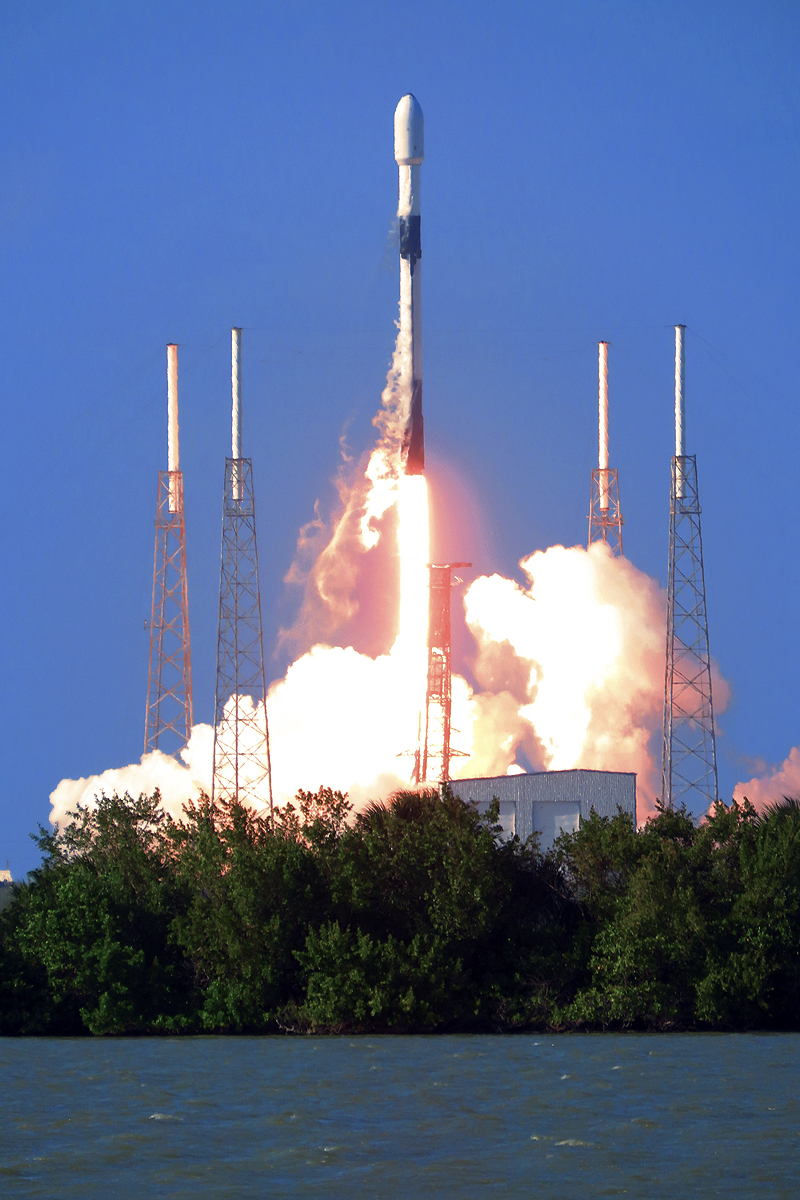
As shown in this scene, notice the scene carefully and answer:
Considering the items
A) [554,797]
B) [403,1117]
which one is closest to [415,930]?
[403,1117]

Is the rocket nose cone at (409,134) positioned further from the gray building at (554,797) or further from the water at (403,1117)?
the water at (403,1117)

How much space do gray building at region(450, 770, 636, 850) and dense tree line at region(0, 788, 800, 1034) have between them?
16.7 m

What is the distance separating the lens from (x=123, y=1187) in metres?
23.2

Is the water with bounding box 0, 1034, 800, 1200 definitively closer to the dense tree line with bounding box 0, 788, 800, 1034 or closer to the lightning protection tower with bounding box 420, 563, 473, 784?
the dense tree line with bounding box 0, 788, 800, 1034

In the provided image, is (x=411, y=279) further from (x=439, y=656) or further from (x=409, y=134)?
(x=439, y=656)

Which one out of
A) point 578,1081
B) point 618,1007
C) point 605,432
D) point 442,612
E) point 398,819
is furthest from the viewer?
point 605,432

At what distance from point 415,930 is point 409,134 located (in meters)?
39.3

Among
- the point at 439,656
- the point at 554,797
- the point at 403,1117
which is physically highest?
the point at 439,656

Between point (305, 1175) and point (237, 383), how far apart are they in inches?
2054

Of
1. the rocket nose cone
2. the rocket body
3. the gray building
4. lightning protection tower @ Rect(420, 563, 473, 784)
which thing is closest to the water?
the gray building

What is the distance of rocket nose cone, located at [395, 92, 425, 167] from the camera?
71125 mm

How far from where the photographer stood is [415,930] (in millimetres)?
42344

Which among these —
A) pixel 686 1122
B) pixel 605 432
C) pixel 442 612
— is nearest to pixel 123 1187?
pixel 686 1122

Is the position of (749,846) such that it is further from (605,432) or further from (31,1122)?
(605,432)
